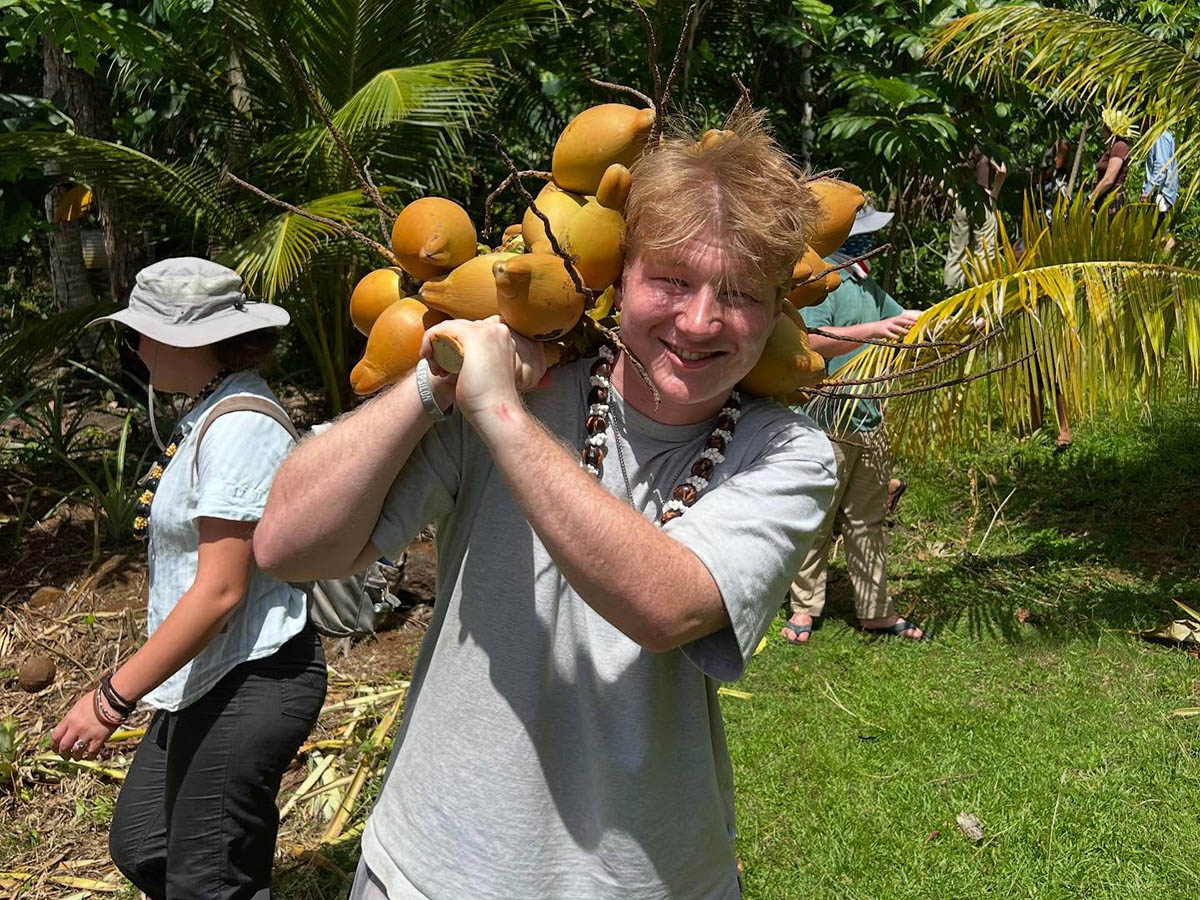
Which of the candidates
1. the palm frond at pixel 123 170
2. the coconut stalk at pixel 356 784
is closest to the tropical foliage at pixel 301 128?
the palm frond at pixel 123 170

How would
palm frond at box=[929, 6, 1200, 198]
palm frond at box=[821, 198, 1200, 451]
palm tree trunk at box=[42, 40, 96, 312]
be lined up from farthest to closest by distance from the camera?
palm tree trunk at box=[42, 40, 96, 312], palm frond at box=[929, 6, 1200, 198], palm frond at box=[821, 198, 1200, 451]

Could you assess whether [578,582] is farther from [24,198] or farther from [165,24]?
[165,24]

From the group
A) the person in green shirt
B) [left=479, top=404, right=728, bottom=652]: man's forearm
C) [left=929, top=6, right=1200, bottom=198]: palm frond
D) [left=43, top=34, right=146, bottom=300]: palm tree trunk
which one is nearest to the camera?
[left=479, top=404, right=728, bottom=652]: man's forearm

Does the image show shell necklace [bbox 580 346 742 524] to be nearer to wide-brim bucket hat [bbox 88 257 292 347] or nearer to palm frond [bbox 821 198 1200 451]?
wide-brim bucket hat [bbox 88 257 292 347]

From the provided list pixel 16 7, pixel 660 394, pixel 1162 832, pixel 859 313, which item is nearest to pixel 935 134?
pixel 859 313

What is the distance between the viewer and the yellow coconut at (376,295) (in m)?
1.83

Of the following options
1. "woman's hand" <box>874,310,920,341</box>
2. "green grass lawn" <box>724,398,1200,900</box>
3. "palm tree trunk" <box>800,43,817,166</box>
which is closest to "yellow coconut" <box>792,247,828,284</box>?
"green grass lawn" <box>724,398,1200,900</box>

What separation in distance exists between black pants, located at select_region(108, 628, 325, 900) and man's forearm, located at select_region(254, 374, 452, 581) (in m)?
1.16

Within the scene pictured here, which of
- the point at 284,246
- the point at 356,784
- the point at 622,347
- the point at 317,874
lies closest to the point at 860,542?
the point at 356,784

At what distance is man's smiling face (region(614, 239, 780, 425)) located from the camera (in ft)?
5.31

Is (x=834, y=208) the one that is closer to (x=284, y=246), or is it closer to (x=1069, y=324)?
(x=1069, y=324)

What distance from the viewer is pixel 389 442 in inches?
60.7

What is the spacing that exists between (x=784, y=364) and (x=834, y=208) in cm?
30

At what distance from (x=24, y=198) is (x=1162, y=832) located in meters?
5.90
